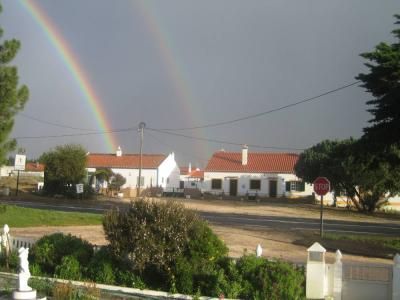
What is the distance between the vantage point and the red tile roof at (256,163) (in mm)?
73375

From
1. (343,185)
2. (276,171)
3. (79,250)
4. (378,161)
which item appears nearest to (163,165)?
(276,171)

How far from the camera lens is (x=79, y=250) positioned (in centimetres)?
1225

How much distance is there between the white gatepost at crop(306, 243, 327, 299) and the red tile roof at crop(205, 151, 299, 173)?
6180 cm

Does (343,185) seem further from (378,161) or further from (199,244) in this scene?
(199,244)

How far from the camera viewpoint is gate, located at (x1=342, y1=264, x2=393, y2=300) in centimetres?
1018

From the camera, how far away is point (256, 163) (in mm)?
75750

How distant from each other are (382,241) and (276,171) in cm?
4785

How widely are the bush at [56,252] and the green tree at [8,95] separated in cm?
1072

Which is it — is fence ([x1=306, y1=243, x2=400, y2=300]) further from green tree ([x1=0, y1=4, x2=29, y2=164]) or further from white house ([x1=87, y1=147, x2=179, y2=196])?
white house ([x1=87, y1=147, x2=179, y2=196])

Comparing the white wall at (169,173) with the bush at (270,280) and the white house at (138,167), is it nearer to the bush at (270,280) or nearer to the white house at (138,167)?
the white house at (138,167)

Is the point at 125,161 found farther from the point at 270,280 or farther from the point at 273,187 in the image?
the point at 270,280

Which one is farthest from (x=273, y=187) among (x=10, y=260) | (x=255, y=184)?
(x=10, y=260)

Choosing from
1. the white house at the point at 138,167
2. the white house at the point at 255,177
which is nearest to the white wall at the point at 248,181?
the white house at the point at 255,177

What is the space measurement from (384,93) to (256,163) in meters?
52.2
